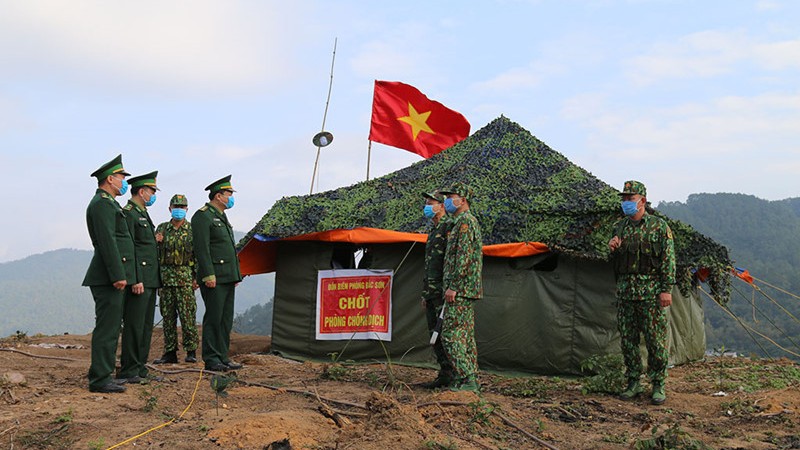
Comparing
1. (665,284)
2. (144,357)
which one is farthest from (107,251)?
(665,284)

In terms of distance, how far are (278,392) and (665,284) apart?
11.8 ft

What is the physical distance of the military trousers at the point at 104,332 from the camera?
589 centimetres

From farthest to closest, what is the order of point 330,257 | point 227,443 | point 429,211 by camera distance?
1. point 330,257
2. point 429,211
3. point 227,443

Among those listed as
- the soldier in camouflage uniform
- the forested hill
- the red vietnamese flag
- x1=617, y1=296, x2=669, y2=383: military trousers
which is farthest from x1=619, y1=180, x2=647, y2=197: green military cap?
the forested hill

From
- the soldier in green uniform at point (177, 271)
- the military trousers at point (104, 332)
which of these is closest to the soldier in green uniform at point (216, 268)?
the soldier in green uniform at point (177, 271)

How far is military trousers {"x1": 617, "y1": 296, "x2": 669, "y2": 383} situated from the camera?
6516 mm

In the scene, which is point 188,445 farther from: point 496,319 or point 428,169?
point 428,169

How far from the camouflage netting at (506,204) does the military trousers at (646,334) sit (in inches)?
53.8

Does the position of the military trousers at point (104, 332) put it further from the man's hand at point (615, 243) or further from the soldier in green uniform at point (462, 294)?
the man's hand at point (615, 243)

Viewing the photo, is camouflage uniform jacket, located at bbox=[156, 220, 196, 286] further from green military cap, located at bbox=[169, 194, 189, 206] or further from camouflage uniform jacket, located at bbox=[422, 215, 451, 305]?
camouflage uniform jacket, located at bbox=[422, 215, 451, 305]

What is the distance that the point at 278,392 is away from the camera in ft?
20.6

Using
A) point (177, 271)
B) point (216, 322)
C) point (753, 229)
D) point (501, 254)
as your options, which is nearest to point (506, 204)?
point (501, 254)

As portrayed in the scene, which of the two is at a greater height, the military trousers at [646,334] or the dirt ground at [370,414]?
the military trousers at [646,334]

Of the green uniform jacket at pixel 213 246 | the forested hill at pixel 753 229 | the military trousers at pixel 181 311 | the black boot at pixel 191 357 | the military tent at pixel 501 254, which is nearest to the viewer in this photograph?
the green uniform jacket at pixel 213 246
